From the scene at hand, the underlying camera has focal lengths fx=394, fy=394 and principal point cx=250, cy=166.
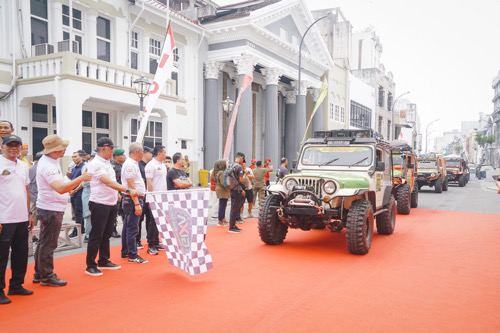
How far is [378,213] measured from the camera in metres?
8.05

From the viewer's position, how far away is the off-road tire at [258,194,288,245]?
7254mm

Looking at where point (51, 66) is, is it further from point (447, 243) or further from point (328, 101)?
point (328, 101)

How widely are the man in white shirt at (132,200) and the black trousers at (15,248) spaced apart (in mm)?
1578

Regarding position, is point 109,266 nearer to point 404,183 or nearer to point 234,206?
point 234,206

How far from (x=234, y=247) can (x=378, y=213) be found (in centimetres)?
304

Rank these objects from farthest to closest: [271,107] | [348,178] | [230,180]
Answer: [271,107] → [230,180] → [348,178]

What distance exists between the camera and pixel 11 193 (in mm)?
4418

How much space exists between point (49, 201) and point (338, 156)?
5.60 meters

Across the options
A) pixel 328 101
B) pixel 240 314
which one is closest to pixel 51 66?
pixel 240 314

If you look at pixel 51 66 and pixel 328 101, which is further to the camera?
pixel 328 101

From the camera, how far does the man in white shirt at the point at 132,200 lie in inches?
231

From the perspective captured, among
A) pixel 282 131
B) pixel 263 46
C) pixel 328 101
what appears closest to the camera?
pixel 263 46

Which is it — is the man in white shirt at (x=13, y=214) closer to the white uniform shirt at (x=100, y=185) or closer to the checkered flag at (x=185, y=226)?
the white uniform shirt at (x=100, y=185)

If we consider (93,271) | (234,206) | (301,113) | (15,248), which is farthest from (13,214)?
(301,113)
